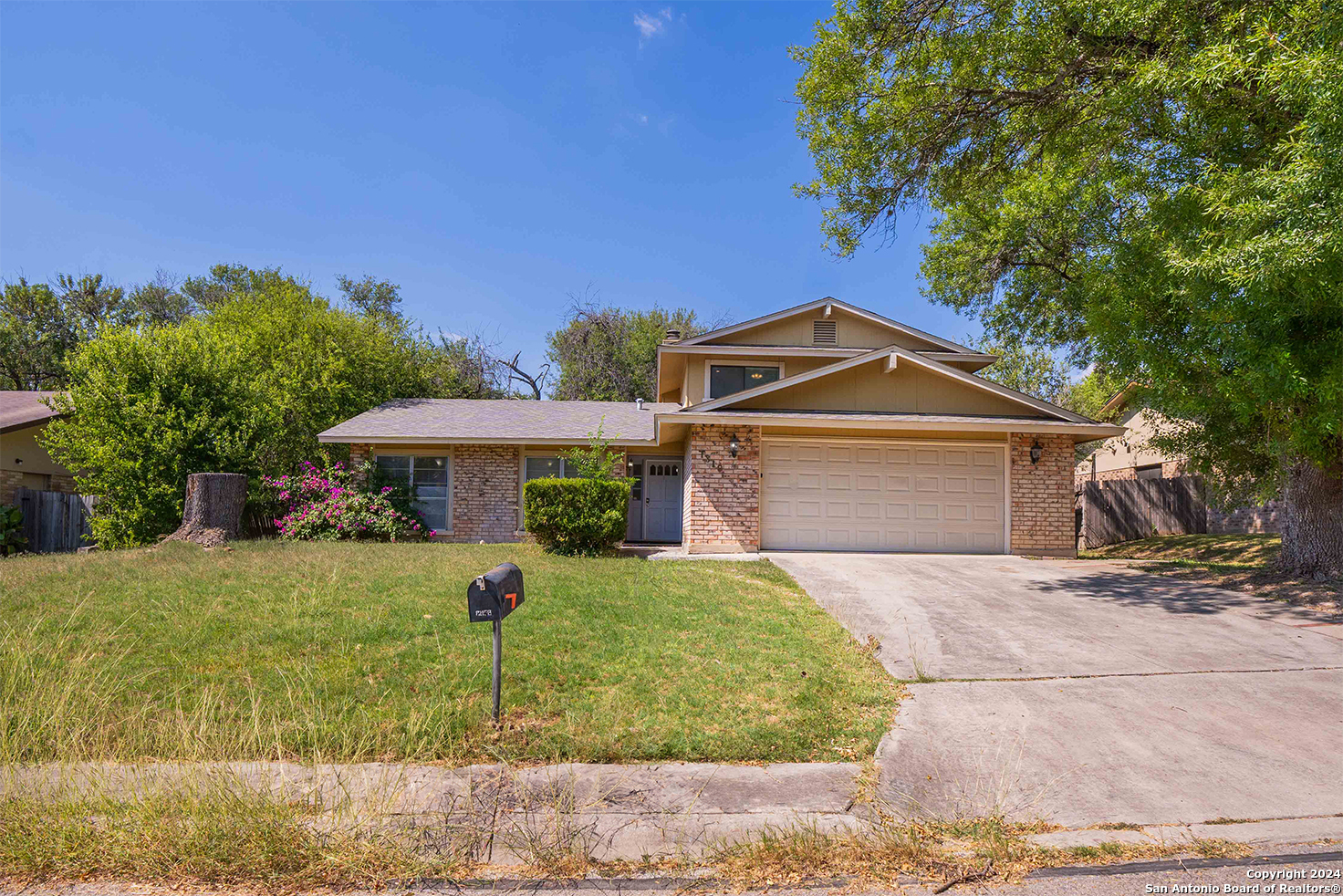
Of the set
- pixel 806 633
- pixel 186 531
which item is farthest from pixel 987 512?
pixel 186 531

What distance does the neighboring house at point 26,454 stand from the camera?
1606 cm

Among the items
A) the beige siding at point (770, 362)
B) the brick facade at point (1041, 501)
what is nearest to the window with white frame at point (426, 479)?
the beige siding at point (770, 362)

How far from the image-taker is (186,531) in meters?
12.3

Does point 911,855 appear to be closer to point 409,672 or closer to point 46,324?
point 409,672

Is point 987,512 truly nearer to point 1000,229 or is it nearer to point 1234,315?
point 1234,315

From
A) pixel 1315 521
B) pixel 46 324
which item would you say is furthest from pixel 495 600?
pixel 46 324

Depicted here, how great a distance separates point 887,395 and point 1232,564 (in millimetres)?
6656

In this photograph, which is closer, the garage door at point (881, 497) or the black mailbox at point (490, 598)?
the black mailbox at point (490, 598)

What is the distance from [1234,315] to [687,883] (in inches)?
344

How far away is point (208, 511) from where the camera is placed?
1242cm

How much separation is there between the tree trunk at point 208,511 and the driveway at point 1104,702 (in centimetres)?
1066

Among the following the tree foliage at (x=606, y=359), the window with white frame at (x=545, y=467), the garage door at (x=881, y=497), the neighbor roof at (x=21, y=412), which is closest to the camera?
the garage door at (x=881, y=497)

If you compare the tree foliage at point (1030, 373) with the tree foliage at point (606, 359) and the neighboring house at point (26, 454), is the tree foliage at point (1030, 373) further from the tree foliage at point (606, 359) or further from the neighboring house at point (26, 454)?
the neighboring house at point (26, 454)

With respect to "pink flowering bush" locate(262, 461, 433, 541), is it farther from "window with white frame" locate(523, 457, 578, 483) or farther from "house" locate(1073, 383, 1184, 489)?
"house" locate(1073, 383, 1184, 489)
